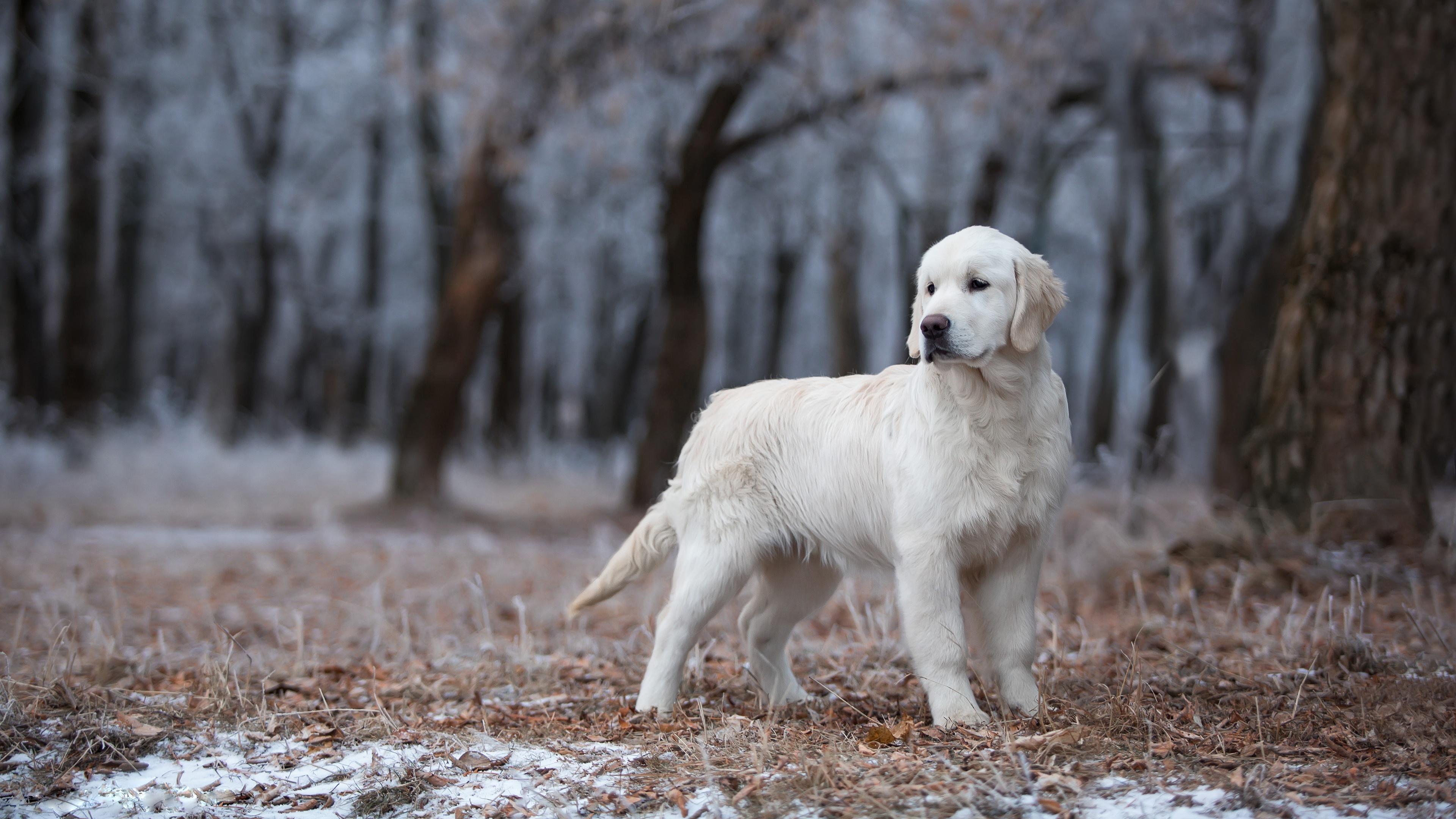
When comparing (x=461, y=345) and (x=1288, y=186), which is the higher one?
(x=1288, y=186)

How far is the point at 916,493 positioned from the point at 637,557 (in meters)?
1.11

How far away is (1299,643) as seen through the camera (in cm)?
399

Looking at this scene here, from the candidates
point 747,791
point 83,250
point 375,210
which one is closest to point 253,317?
point 375,210

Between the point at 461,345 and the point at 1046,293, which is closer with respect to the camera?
the point at 1046,293

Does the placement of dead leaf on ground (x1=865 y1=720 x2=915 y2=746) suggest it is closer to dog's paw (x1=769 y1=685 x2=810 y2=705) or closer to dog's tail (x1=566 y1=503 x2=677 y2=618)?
dog's paw (x1=769 y1=685 x2=810 y2=705)

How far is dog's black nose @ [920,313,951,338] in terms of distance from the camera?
2.96 metres

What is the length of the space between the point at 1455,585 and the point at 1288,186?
9583mm

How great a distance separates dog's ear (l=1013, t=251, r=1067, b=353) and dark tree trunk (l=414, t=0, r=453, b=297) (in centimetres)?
1104

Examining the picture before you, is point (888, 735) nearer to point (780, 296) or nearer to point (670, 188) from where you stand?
point (670, 188)

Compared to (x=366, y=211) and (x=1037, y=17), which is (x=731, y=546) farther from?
(x=366, y=211)

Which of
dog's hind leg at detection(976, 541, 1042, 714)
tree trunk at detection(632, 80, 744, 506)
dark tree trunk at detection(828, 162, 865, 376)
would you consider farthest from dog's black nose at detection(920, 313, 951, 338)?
dark tree trunk at detection(828, 162, 865, 376)

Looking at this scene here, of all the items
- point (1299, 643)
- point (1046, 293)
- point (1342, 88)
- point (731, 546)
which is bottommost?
point (1299, 643)

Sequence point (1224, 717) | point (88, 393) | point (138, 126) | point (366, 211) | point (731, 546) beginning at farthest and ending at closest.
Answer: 1. point (366, 211)
2. point (138, 126)
3. point (88, 393)
4. point (731, 546)
5. point (1224, 717)

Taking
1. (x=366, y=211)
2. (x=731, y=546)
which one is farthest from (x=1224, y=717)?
(x=366, y=211)
